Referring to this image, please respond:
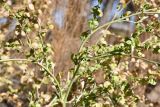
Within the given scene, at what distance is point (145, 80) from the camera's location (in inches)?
101

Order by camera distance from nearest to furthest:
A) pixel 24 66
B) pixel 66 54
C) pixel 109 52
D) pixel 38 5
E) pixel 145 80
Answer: pixel 109 52
pixel 145 80
pixel 24 66
pixel 38 5
pixel 66 54

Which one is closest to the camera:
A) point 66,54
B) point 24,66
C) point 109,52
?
point 109,52

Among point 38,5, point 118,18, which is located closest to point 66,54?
point 38,5

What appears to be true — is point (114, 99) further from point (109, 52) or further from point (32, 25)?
point (32, 25)

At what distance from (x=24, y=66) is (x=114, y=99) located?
643mm

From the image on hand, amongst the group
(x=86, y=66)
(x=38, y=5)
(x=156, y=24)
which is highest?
(x=38, y=5)

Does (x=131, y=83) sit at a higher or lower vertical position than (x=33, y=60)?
lower

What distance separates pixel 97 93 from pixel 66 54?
Result: 9.11 feet

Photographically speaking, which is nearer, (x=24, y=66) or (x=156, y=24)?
(x=156, y=24)

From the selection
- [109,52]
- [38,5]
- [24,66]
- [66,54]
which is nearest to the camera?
[109,52]

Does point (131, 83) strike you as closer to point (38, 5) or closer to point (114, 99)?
point (114, 99)

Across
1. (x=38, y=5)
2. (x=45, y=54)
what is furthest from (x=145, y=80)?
(x=38, y=5)

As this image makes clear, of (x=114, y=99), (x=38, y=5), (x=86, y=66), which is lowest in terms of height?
(x=114, y=99)

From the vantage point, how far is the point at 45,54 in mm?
2477
